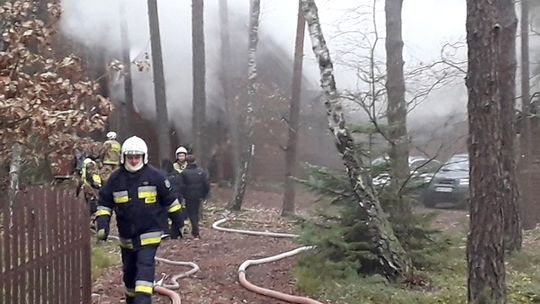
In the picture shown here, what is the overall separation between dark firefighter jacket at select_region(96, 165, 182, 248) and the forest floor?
1220 millimetres

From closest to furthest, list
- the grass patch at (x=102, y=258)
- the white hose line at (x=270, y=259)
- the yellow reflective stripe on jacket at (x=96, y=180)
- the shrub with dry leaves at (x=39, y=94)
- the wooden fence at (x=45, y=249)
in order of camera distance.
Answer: the wooden fence at (x=45, y=249) → the shrub with dry leaves at (x=39, y=94) → the grass patch at (x=102, y=258) → the white hose line at (x=270, y=259) → the yellow reflective stripe on jacket at (x=96, y=180)

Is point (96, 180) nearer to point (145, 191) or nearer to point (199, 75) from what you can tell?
point (145, 191)

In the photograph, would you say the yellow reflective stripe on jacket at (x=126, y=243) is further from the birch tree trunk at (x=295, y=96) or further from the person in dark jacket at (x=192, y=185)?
the birch tree trunk at (x=295, y=96)

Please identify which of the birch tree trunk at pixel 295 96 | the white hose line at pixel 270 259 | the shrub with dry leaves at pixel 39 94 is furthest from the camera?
the birch tree trunk at pixel 295 96

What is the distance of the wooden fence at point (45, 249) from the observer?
4633 millimetres

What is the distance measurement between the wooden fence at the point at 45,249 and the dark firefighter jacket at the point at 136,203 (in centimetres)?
39

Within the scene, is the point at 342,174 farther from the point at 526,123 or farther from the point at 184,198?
the point at 526,123

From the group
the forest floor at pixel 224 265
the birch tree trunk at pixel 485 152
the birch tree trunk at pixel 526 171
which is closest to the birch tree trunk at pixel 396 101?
the forest floor at pixel 224 265

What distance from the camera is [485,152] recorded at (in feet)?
21.7

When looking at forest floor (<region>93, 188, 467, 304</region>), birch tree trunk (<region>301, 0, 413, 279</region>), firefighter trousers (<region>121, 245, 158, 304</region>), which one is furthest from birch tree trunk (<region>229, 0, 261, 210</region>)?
firefighter trousers (<region>121, 245, 158, 304</region>)

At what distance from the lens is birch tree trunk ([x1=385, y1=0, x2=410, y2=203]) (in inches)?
357

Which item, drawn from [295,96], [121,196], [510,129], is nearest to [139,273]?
[121,196]

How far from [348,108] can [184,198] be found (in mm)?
3376

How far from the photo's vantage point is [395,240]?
28.3 ft
